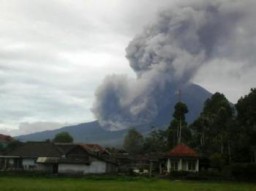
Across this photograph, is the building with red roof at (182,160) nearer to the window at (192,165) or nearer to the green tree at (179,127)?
the window at (192,165)

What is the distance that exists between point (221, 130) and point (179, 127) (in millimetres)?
11945

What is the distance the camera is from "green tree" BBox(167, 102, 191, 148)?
10625 cm

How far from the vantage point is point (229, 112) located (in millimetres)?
98000

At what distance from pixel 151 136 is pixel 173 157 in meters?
57.0

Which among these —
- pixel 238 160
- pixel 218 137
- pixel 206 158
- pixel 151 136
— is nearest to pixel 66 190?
pixel 238 160

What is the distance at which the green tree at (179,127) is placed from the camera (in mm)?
106250

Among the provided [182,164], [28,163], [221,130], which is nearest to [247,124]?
[182,164]

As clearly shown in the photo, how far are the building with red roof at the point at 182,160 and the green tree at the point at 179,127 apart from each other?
1693 centimetres

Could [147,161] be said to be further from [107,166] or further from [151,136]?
[151,136]

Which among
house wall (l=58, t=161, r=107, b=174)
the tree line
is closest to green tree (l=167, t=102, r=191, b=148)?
the tree line

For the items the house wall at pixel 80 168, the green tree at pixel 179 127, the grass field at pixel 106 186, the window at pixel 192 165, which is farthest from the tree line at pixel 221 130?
the grass field at pixel 106 186

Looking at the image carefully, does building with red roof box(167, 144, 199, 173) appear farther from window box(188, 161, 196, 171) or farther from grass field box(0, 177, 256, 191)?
grass field box(0, 177, 256, 191)

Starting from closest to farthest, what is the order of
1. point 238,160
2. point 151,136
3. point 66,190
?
point 66,190 < point 238,160 < point 151,136

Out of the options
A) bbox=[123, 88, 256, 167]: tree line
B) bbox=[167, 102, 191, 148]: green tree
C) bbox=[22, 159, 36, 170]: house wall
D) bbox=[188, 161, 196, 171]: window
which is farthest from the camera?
bbox=[167, 102, 191, 148]: green tree
